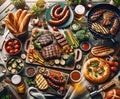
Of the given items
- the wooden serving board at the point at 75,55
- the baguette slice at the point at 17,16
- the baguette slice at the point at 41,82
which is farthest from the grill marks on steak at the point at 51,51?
the baguette slice at the point at 17,16

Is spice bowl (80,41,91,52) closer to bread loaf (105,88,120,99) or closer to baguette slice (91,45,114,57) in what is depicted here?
baguette slice (91,45,114,57)

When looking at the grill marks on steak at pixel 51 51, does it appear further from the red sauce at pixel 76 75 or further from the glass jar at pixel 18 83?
the glass jar at pixel 18 83

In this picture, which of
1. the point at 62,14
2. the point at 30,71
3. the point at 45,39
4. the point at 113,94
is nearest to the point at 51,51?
the point at 45,39

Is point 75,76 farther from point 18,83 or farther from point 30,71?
point 18,83

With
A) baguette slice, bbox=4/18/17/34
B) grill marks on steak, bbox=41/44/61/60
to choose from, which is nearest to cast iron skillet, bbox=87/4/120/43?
grill marks on steak, bbox=41/44/61/60

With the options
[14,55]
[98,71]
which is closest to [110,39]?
[98,71]

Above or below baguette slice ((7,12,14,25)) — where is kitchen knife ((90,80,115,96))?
below
